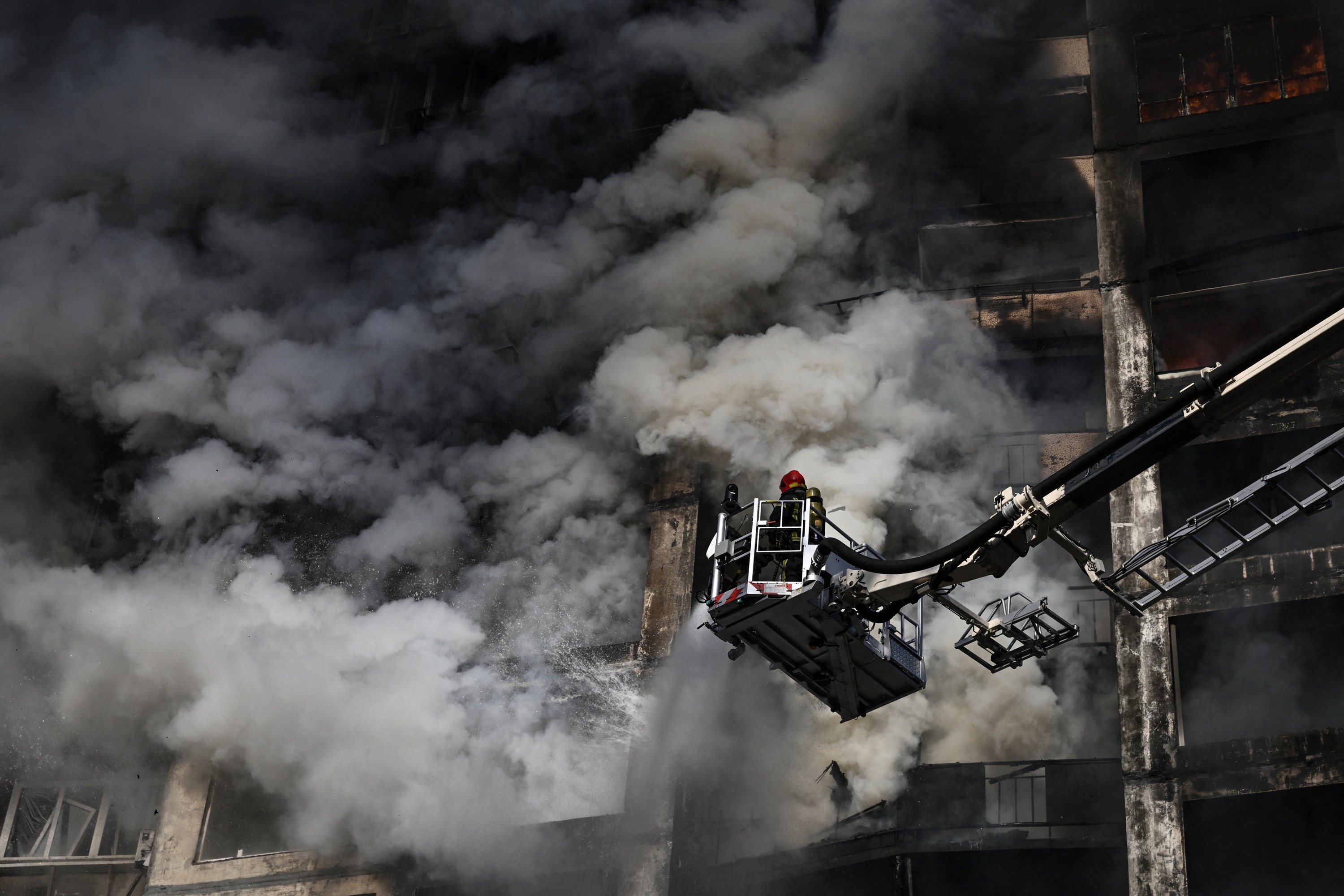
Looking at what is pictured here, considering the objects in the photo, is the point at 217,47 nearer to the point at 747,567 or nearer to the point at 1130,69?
the point at 1130,69

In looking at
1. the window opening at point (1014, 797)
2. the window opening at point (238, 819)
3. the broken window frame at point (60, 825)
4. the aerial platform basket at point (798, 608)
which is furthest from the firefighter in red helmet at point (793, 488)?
the broken window frame at point (60, 825)

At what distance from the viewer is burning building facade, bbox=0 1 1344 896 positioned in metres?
17.4

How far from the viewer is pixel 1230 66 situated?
829 inches

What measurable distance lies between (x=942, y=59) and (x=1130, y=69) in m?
3.97

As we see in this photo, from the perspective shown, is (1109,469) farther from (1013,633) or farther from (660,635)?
(660,635)

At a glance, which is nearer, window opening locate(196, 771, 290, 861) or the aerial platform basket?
the aerial platform basket

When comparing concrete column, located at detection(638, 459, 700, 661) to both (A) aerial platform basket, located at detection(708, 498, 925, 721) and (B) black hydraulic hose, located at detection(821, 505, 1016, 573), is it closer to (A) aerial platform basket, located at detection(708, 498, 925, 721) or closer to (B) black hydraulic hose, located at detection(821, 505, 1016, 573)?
(A) aerial platform basket, located at detection(708, 498, 925, 721)

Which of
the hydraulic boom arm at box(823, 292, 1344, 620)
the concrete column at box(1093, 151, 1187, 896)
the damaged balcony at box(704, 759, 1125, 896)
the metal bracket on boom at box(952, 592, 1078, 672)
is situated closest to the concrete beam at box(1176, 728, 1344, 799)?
the concrete column at box(1093, 151, 1187, 896)

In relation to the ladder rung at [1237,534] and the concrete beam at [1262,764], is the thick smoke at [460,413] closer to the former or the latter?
the concrete beam at [1262,764]

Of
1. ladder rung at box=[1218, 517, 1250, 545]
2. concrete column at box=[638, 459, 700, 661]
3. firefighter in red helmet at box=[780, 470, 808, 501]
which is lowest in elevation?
ladder rung at box=[1218, 517, 1250, 545]

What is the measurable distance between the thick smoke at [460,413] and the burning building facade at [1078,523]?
31 centimetres

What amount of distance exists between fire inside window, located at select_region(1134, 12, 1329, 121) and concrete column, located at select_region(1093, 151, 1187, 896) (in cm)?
120

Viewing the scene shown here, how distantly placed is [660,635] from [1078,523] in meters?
6.84

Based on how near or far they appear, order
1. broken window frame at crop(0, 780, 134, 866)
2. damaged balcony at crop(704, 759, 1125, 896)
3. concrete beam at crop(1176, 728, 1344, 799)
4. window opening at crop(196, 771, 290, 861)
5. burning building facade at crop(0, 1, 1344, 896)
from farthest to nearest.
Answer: broken window frame at crop(0, 780, 134, 866), window opening at crop(196, 771, 290, 861), burning building facade at crop(0, 1, 1344, 896), damaged balcony at crop(704, 759, 1125, 896), concrete beam at crop(1176, 728, 1344, 799)
